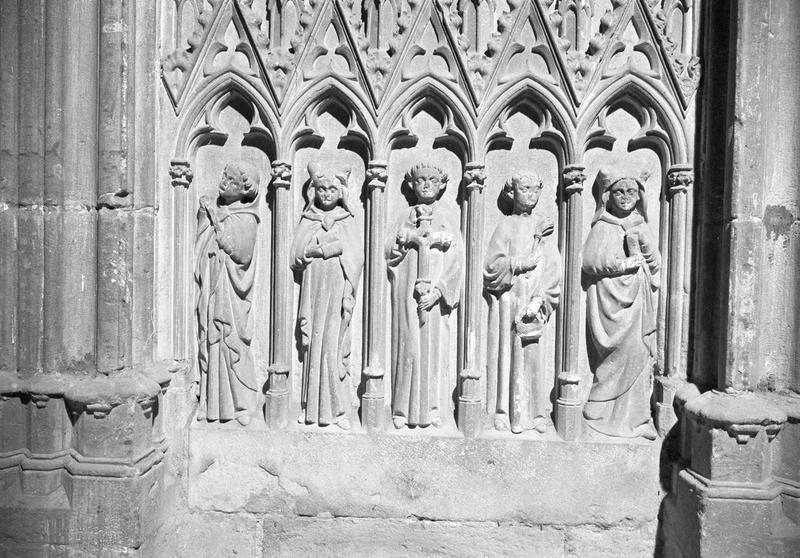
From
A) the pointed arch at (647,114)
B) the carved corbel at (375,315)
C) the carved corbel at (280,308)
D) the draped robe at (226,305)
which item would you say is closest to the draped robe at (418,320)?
the carved corbel at (375,315)

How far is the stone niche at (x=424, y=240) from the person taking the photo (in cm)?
455

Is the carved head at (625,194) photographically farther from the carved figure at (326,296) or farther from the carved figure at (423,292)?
the carved figure at (326,296)

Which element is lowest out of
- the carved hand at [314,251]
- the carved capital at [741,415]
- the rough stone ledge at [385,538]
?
the rough stone ledge at [385,538]

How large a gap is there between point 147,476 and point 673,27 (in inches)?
202

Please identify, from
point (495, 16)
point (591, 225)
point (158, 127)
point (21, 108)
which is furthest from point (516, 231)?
point (21, 108)

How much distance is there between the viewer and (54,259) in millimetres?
4172

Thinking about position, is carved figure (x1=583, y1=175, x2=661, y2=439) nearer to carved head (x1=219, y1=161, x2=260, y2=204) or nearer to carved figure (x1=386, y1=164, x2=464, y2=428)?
carved figure (x1=386, y1=164, x2=464, y2=428)

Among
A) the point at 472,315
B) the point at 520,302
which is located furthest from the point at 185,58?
the point at 520,302

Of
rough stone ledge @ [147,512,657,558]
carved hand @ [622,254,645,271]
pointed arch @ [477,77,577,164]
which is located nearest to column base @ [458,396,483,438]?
rough stone ledge @ [147,512,657,558]

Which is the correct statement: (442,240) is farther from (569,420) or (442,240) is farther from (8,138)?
(8,138)

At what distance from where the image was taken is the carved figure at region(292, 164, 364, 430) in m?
4.64

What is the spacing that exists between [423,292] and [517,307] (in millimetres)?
739

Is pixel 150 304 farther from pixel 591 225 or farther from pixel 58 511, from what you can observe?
pixel 591 225

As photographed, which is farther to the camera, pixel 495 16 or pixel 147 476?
pixel 495 16
